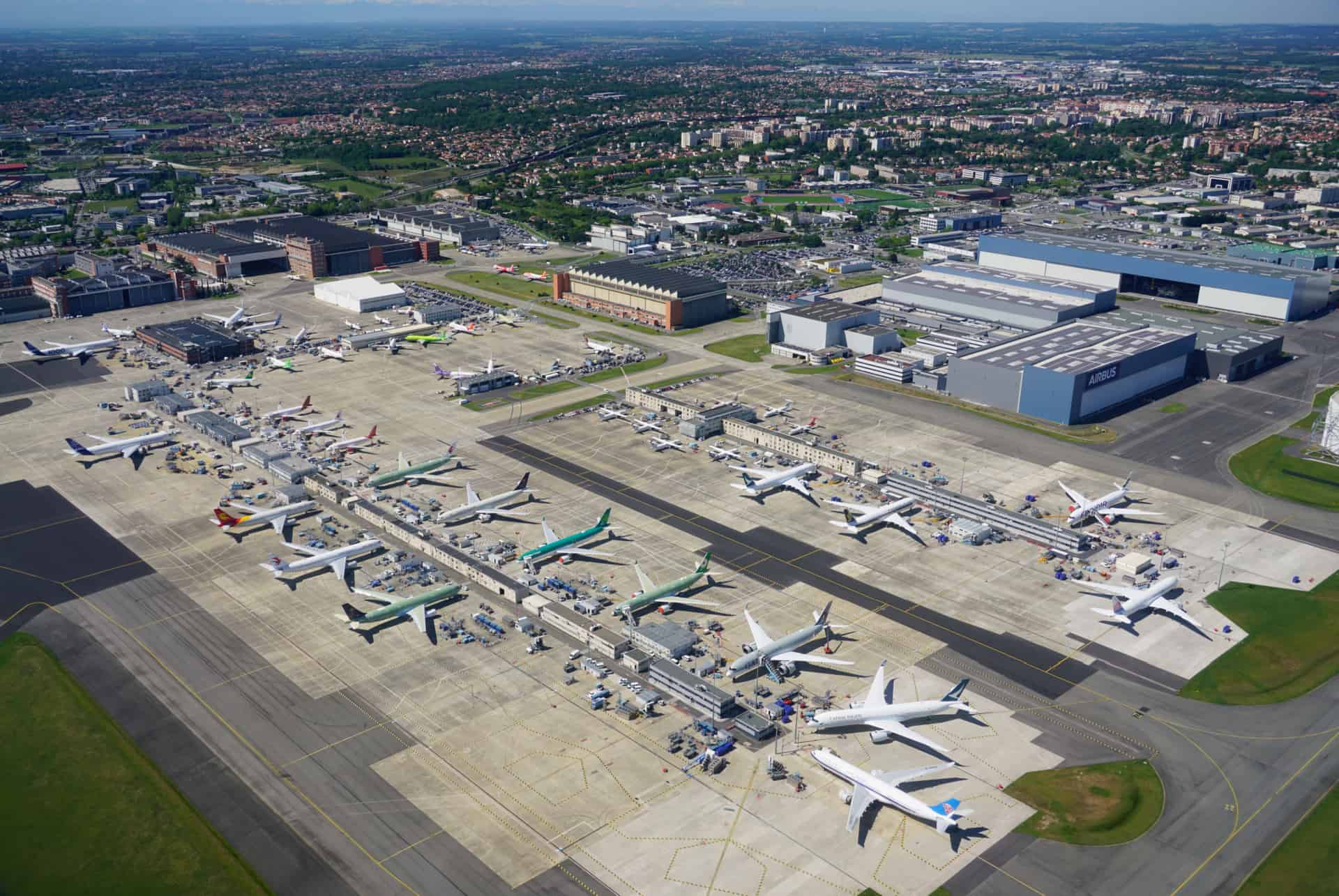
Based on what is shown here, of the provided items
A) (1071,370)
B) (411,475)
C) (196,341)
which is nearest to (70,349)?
(196,341)

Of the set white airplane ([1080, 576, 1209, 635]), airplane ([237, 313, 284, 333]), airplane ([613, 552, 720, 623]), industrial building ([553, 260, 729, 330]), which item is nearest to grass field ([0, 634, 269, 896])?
airplane ([613, 552, 720, 623])

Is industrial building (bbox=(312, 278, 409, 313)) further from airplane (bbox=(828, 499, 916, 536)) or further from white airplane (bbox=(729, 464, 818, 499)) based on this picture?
airplane (bbox=(828, 499, 916, 536))

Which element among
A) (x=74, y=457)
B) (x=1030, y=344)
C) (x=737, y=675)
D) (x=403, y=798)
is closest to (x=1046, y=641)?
(x=737, y=675)

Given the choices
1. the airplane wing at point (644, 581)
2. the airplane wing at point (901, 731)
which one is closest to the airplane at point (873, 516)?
the airplane wing at point (644, 581)

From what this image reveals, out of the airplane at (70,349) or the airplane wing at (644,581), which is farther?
the airplane at (70,349)

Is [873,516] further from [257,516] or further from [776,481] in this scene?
[257,516]

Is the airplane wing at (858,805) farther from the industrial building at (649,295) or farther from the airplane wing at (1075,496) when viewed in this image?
the industrial building at (649,295)

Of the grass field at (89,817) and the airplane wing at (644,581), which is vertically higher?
the airplane wing at (644,581)

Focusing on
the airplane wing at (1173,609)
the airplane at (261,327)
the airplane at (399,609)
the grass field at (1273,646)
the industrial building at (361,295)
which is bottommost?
the grass field at (1273,646)
